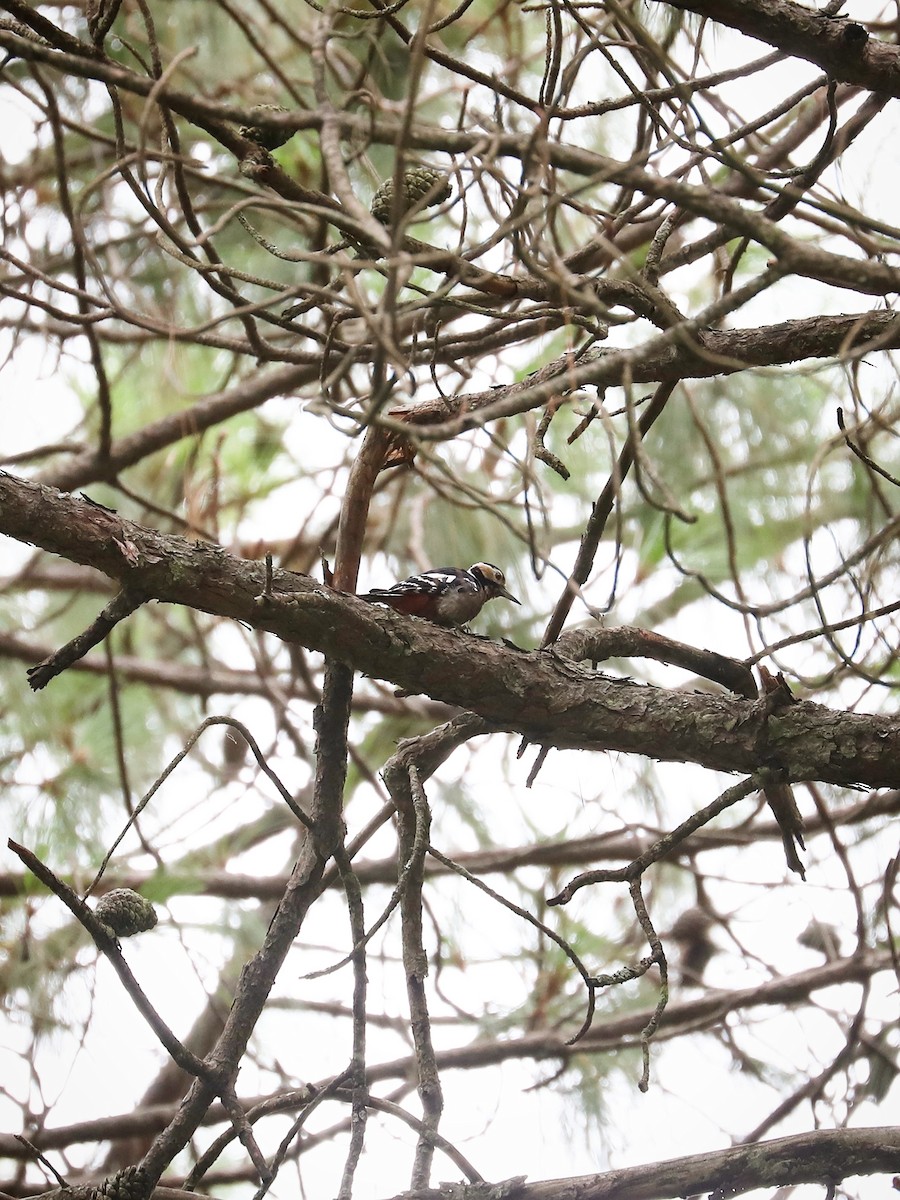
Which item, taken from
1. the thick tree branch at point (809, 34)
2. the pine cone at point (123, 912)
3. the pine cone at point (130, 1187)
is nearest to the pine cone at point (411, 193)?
the thick tree branch at point (809, 34)

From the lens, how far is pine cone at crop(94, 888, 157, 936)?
1.44m

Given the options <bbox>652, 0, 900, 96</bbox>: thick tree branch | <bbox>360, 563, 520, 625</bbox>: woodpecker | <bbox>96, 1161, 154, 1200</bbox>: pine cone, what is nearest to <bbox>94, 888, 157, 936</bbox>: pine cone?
<bbox>96, 1161, 154, 1200</bbox>: pine cone

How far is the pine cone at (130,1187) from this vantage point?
1.50 m

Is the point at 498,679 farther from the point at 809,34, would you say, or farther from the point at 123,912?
the point at 809,34

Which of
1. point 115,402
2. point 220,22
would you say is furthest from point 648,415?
point 115,402

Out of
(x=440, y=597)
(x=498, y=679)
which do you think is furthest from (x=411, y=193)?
(x=440, y=597)

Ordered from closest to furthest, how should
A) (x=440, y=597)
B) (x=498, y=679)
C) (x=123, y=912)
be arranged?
(x=123, y=912)
(x=498, y=679)
(x=440, y=597)

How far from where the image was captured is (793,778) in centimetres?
167

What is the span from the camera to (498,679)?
1613 mm

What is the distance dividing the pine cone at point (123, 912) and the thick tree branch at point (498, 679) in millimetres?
379

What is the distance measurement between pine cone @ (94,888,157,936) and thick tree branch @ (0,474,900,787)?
1.24ft

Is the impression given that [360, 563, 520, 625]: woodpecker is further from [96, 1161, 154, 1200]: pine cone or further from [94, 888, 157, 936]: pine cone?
[96, 1161, 154, 1200]: pine cone

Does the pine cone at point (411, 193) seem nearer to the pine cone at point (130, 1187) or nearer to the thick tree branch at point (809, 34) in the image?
the thick tree branch at point (809, 34)

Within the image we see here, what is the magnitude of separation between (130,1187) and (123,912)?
1.23 ft
